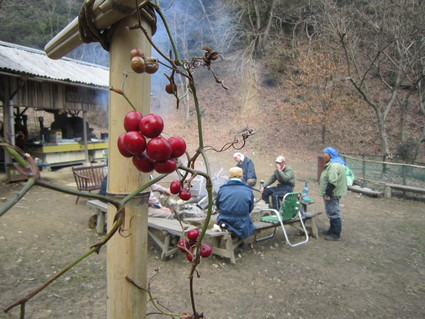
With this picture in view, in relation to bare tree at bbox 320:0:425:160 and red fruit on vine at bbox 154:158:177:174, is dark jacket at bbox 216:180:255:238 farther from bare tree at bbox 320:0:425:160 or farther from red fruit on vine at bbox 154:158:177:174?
bare tree at bbox 320:0:425:160

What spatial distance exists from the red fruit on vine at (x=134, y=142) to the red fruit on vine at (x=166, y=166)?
→ 0.21 ft

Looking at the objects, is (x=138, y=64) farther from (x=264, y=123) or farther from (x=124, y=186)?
(x=264, y=123)

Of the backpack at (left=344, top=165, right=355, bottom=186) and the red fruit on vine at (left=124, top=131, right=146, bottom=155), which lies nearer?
the red fruit on vine at (left=124, top=131, right=146, bottom=155)

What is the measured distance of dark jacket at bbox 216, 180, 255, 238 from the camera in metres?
4.84

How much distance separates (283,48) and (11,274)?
23.4 m

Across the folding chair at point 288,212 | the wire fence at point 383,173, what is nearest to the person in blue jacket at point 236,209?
the folding chair at point 288,212

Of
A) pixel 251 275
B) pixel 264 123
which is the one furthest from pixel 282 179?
pixel 264 123

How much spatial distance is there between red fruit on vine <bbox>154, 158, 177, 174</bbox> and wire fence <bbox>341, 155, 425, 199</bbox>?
10.6 m

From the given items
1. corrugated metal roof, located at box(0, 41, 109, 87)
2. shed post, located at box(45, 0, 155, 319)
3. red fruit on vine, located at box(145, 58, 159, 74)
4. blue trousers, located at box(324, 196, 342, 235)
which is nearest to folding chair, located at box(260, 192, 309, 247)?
blue trousers, located at box(324, 196, 342, 235)

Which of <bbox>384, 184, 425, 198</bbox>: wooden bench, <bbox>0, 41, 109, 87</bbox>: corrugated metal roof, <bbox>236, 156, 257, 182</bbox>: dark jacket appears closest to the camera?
<bbox>236, 156, 257, 182</bbox>: dark jacket

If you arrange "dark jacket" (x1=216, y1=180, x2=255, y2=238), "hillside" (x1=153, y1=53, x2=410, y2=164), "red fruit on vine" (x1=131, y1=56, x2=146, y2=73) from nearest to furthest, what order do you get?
"red fruit on vine" (x1=131, y1=56, x2=146, y2=73) < "dark jacket" (x1=216, y1=180, x2=255, y2=238) < "hillside" (x1=153, y1=53, x2=410, y2=164)

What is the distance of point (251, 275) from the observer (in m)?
4.61

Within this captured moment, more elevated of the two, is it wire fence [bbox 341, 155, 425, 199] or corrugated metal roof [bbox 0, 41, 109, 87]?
corrugated metal roof [bbox 0, 41, 109, 87]

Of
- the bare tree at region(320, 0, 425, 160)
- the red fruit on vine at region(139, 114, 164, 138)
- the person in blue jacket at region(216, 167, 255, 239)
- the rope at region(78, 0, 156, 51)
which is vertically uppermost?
the bare tree at region(320, 0, 425, 160)
